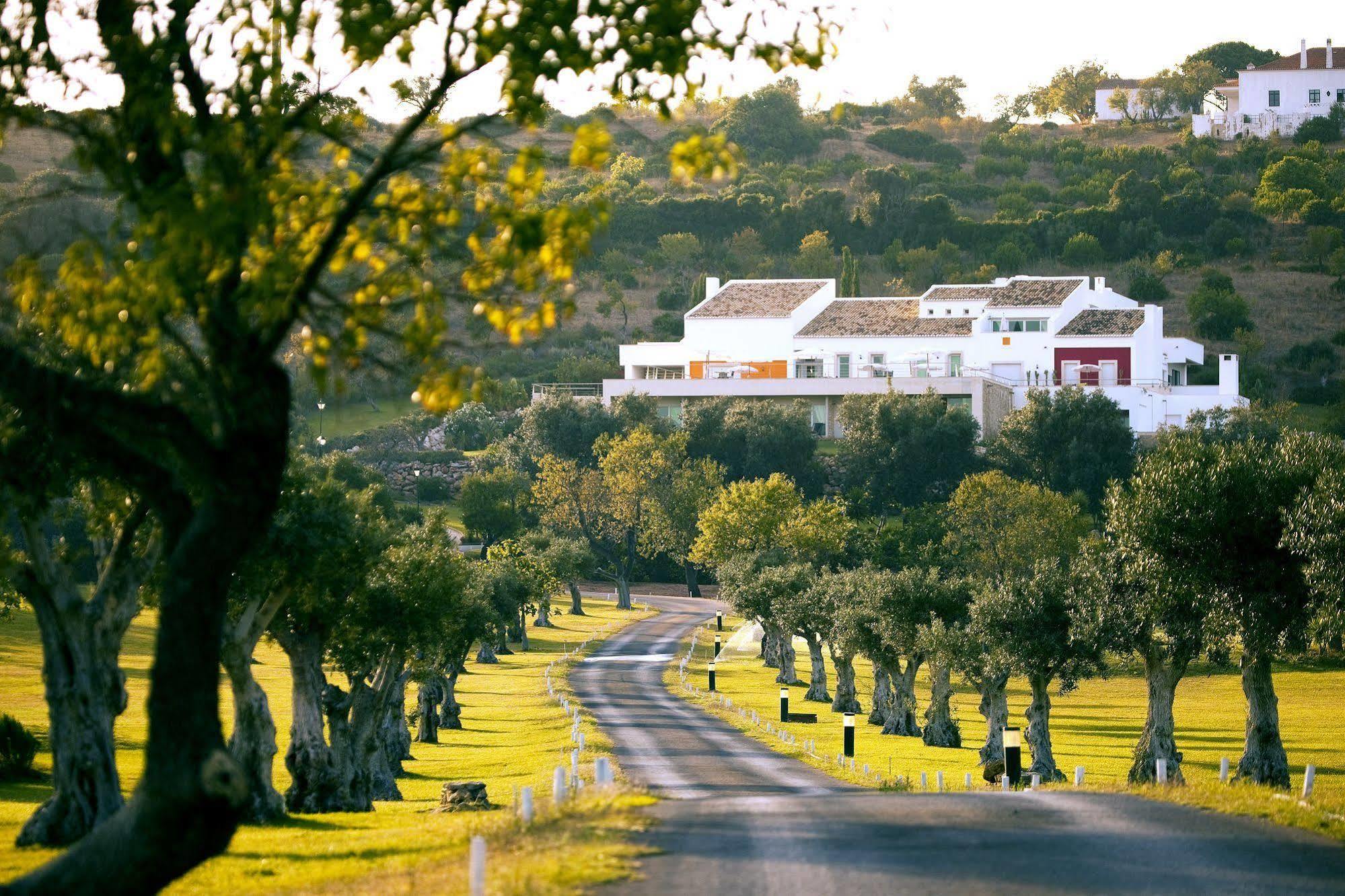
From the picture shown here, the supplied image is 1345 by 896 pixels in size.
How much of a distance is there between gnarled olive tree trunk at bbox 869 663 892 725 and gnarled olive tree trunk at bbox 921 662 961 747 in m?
7.26

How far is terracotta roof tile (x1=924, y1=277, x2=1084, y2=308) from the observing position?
132 metres

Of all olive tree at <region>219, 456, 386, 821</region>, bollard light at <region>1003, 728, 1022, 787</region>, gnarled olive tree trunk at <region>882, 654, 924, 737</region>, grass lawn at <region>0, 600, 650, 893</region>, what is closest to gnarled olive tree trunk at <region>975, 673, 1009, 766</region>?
gnarled olive tree trunk at <region>882, 654, 924, 737</region>

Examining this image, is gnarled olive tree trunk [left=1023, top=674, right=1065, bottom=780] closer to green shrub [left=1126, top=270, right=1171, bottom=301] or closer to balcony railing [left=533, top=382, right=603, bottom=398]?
balcony railing [left=533, top=382, right=603, bottom=398]

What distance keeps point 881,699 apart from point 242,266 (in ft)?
170

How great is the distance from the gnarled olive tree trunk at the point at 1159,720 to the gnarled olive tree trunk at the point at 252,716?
807 inches

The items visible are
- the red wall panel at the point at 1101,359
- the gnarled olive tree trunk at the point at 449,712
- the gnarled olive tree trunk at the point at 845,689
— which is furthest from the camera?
the red wall panel at the point at 1101,359

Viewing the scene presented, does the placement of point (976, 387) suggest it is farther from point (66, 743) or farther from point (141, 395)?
point (141, 395)

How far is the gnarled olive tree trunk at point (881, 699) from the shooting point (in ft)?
206

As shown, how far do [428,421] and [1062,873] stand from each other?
426ft

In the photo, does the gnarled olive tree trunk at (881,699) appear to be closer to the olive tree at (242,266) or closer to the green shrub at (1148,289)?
the olive tree at (242,266)

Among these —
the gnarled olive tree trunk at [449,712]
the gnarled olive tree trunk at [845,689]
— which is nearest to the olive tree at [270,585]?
the gnarled olive tree trunk at [449,712]

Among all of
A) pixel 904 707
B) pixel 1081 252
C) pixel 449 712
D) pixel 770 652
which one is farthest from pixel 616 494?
pixel 1081 252

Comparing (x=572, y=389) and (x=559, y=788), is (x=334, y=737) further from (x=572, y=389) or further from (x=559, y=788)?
(x=572, y=389)

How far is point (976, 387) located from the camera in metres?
128
